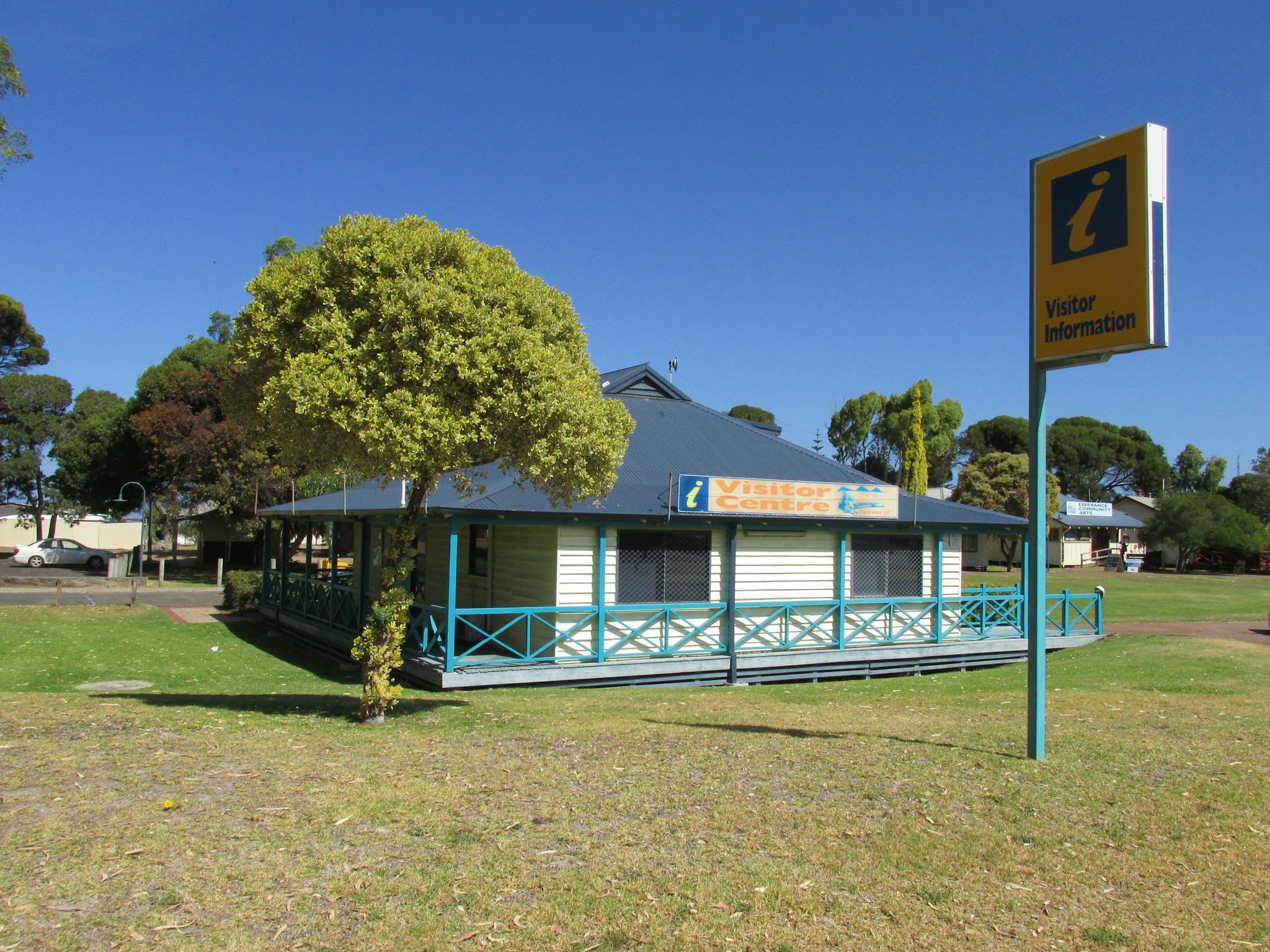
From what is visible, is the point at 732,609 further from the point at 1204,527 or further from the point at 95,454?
the point at 1204,527

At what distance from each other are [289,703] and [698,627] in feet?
22.8

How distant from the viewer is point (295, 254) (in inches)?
372

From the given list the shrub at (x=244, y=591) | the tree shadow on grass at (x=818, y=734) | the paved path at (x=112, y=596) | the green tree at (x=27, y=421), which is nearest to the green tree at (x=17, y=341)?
the green tree at (x=27, y=421)

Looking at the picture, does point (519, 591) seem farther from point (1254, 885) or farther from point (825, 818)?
point (1254, 885)

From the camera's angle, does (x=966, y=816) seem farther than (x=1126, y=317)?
No

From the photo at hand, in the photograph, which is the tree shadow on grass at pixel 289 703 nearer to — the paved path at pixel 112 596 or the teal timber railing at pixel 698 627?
the teal timber railing at pixel 698 627

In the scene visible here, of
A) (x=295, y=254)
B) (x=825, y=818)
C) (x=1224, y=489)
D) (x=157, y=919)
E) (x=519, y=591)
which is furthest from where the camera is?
(x=1224, y=489)

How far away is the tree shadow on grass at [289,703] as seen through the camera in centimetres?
1024

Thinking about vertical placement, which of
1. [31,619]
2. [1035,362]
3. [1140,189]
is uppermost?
[1140,189]

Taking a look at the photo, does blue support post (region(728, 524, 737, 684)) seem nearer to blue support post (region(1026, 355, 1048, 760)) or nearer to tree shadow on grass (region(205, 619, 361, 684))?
tree shadow on grass (region(205, 619, 361, 684))

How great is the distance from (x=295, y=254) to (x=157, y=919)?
6.75m

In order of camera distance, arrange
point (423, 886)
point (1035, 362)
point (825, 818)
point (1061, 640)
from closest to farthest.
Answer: point (423, 886) → point (825, 818) → point (1035, 362) → point (1061, 640)

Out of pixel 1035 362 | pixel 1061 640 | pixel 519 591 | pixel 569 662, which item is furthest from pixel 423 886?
pixel 1061 640

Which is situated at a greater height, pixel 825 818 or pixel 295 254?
pixel 295 254
